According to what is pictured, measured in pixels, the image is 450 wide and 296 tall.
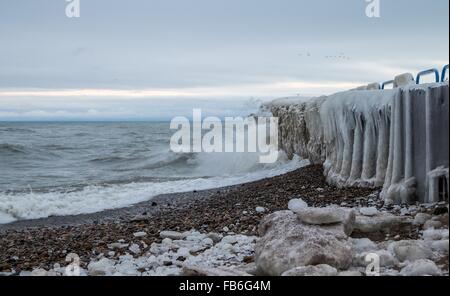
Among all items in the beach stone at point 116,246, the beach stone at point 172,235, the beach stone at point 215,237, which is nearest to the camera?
the beach stone at point 215,237

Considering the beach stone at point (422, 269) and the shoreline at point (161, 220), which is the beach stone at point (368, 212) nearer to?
the shoreline at point (161, 220)

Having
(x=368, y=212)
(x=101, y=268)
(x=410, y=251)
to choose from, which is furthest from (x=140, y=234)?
(x=410, y=251)

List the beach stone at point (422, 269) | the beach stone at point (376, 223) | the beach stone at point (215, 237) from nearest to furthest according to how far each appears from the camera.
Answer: the beach stone at point (422, 269) < the beach stone at point (376, 223) < the beach stone at point (215, 237)

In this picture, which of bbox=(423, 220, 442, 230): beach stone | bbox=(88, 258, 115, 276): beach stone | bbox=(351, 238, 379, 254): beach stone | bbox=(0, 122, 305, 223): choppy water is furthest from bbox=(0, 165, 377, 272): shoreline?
bbox=(423, 220, 442, 230): beach stone

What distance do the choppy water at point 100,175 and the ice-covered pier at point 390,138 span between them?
361 centimetres

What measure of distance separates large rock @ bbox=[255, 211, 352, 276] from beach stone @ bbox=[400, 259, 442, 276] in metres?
0.56

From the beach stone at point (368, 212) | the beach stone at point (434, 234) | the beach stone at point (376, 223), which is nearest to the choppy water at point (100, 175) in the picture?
the beach stone at point (368, 212)

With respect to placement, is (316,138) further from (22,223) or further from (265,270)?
(265,270)

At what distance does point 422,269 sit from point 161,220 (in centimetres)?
585

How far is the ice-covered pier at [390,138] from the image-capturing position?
763 centimetres

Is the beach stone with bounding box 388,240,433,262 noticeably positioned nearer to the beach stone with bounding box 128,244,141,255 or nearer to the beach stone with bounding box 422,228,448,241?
the beach stone with bounding box 422,228,448,241

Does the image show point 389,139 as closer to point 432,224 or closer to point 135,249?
point 432,224
